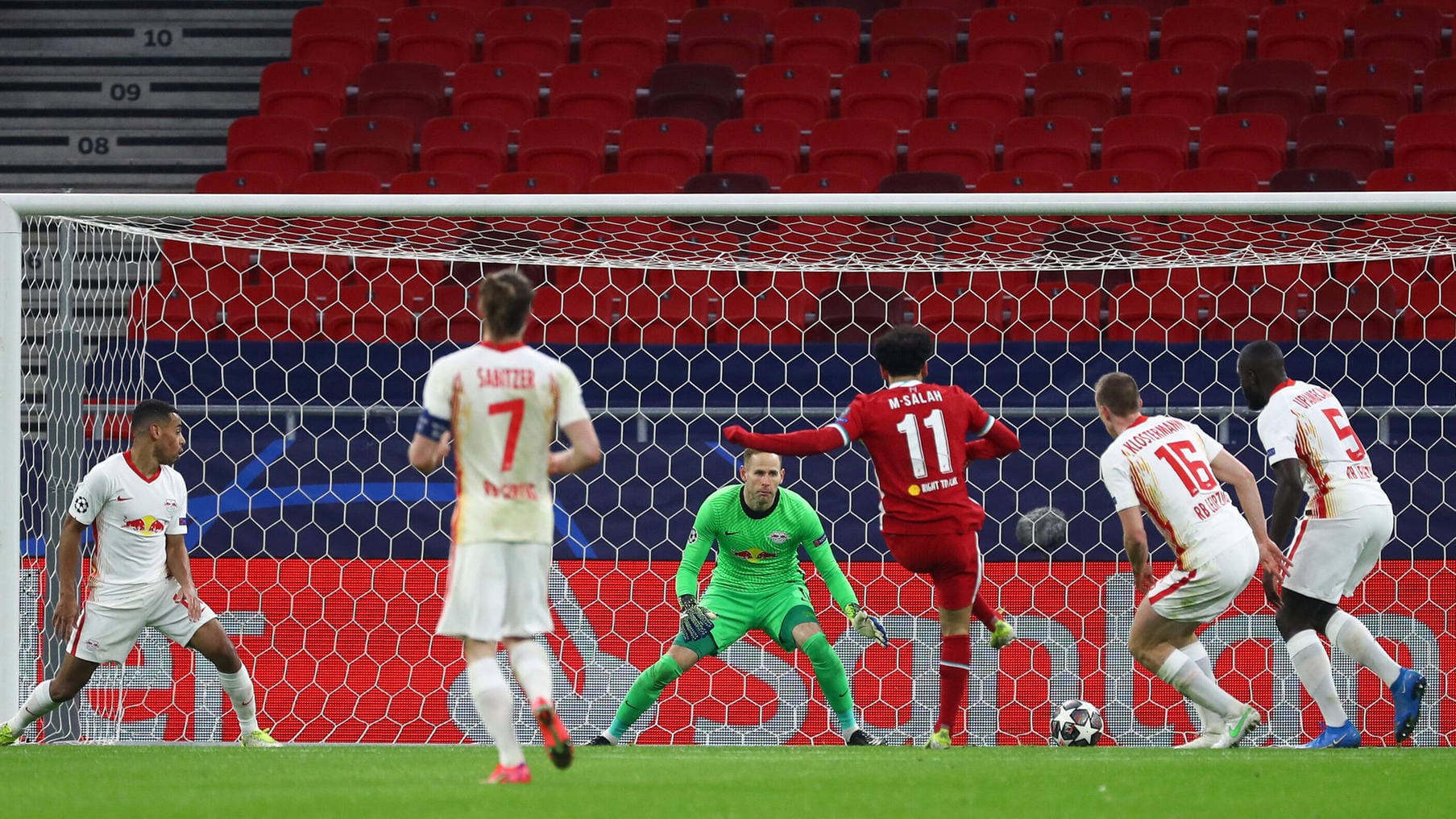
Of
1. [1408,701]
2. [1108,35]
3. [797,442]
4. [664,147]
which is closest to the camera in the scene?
[797,442]

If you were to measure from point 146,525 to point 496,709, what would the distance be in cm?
342

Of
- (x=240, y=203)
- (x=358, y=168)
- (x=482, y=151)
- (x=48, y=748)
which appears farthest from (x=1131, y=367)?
(x=358, y=168)

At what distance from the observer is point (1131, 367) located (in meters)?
8.47

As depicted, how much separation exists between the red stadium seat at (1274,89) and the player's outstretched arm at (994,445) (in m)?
8.25

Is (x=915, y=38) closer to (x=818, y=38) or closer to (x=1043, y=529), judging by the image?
(x=818, y=38)

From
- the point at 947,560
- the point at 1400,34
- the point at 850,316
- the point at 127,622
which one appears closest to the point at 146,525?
the point at 127,622

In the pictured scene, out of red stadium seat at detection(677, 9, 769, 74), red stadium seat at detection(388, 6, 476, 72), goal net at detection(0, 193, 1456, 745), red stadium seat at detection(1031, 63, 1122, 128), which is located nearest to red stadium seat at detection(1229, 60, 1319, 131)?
red stadium seat at detection(1031, 63, 1122, 128)

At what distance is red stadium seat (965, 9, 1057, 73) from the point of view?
1538 cm

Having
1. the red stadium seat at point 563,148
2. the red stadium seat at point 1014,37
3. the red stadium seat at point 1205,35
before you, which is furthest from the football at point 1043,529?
the red stadium seat at point 1205,35

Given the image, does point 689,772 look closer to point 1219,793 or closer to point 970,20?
point 1219,793

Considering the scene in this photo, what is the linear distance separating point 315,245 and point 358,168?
512cm

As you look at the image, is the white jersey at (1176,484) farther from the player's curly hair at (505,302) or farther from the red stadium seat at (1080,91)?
the red stadium seat at (1080,91)

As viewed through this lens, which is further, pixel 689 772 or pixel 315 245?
pixel 315 245

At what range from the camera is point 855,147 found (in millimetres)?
13578
